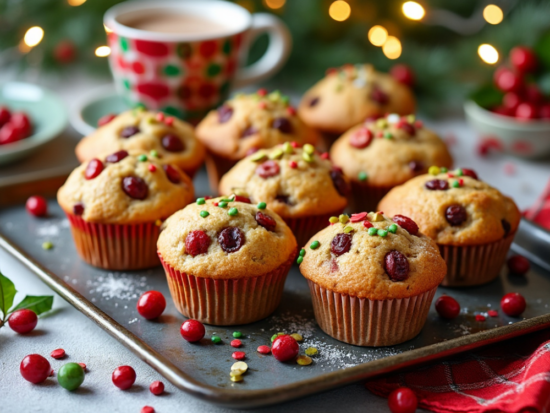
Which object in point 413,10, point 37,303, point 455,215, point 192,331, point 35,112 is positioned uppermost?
point 413,10

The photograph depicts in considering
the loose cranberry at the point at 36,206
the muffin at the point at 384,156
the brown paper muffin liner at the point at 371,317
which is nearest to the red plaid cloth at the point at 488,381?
the brown paper muffin liner at the point at 371,317

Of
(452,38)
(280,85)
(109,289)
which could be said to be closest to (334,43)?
(280,85)

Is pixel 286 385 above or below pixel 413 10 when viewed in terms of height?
below

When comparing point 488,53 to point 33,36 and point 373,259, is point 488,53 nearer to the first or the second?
point 373,259

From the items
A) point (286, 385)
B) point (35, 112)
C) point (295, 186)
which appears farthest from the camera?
point (35, 112)

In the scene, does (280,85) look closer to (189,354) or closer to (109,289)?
(109,289)

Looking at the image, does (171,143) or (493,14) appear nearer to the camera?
(171,143)

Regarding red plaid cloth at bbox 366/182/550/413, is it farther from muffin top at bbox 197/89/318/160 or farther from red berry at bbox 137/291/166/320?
muffin top at bbox 197/89/318/160

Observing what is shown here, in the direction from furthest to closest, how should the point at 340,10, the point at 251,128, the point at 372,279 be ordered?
the point at 340,10 → the point at 251,128 → the point at 372,279

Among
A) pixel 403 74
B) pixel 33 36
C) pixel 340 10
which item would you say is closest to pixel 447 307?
pixel 403 74
